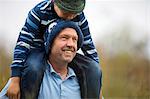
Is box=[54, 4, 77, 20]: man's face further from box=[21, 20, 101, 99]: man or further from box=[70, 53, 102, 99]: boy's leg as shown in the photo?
box=[70, 53, 102, 99]: boy's leg

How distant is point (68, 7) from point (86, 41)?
204mm

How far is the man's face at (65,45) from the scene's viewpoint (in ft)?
5.63

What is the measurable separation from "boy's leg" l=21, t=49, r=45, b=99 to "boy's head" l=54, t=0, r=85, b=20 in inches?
7.4

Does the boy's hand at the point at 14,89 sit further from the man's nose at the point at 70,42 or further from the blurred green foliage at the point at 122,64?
the blurred green foliage at the point at 122,64

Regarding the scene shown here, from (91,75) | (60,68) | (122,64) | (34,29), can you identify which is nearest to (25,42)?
(34,29)

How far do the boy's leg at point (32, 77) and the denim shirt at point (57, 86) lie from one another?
0.02 meters

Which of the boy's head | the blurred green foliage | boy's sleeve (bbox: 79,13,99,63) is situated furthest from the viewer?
the blurred green foliage

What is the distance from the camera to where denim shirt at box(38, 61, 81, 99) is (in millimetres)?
1724

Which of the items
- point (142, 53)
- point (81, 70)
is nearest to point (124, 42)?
point (142, 53)

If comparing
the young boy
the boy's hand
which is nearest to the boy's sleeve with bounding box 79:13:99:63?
the young boy

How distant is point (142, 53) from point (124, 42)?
0.12 meters

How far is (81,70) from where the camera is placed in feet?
5.94

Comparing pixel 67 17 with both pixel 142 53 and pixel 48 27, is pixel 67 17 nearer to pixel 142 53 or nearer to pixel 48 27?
pixel 48 27

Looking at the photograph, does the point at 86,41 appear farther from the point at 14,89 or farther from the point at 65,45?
the point at 14,89
